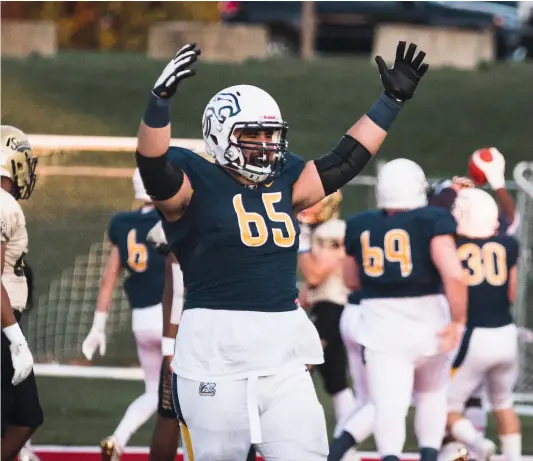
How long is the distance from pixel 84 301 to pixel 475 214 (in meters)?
5.85

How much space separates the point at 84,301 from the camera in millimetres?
12836

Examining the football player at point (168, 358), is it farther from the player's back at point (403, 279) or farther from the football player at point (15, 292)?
the player's back at point (403, 279)

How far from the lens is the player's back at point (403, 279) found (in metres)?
7.03

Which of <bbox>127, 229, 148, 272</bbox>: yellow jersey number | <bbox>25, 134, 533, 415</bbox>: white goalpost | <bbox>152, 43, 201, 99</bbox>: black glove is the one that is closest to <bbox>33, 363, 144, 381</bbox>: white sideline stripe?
<bbox>25, 134, 533, 415</bbox>: white goalpost

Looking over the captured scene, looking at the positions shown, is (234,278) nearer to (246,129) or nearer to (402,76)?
(246,129)

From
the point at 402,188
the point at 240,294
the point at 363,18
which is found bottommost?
the point at 240,294

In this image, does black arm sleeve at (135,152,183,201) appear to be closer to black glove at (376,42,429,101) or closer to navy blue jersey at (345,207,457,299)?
black glove at (376,42,429,101)

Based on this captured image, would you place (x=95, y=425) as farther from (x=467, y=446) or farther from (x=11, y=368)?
(x=11, y=368)

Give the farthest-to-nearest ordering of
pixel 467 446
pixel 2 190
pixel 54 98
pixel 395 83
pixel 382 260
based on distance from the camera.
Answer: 1. pixel 54 98
2. pixel 467 446
3. pixel 382 260
4. pixel 2 190
5. pixel 395 83

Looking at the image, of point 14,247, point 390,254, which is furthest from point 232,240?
point 390,254

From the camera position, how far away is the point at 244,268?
16.4ft

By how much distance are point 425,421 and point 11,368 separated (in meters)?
2.31

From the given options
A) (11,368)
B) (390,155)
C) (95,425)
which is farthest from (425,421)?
(390,155)

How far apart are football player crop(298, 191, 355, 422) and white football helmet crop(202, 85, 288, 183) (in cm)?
363
